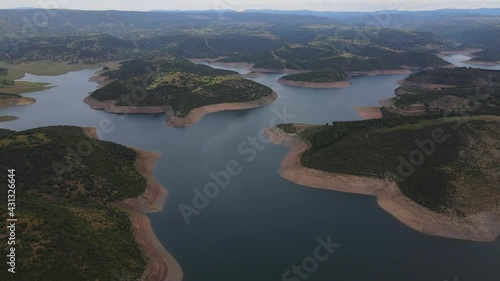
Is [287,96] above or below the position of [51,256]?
below

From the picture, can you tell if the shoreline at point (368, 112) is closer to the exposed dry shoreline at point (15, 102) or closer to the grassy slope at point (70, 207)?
the grassy slope at point (70, 207)

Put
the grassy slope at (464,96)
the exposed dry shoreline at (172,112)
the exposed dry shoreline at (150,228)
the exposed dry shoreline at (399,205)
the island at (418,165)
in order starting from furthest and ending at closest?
the exposed dry shoreline at (172,112) < the grassy slope at (464,96) < the island at (418,165) < the exposed dry shoreline at (399,205) < the exposed dry shoreline at (150,228)

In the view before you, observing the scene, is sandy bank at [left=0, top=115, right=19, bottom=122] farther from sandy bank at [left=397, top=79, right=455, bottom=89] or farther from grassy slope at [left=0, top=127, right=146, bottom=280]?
sandy bank at [left=397, top=79, right=455, bottom=89]

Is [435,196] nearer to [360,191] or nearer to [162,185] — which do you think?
[360,191]

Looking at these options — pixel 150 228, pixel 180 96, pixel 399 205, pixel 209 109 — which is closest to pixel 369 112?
pixel 209 109

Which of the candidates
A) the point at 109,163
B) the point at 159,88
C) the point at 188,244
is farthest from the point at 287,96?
the point at 188,244

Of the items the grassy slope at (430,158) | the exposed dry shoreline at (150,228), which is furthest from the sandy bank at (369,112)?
the exposed dry shoreline at (150,228)

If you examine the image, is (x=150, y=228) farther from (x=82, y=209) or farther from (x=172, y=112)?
(x=172, y=112)
